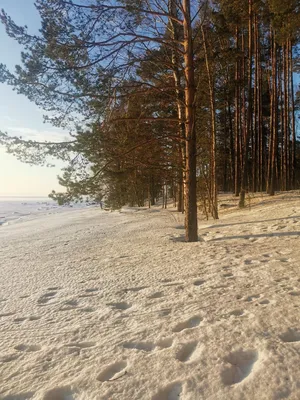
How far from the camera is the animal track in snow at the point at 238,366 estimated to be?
172cm

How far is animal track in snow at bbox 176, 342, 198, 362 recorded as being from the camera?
1.95m

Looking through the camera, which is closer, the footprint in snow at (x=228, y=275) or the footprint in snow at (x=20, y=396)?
the footprint in snow at (x=20, y=396)

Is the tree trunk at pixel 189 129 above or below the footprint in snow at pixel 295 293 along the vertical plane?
above

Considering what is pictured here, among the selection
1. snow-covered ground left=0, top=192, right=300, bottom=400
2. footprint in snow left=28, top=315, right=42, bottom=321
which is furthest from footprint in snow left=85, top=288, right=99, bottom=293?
footprint in snow left=28, top=315, right=42, bottom=321

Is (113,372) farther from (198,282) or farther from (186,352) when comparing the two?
(198,282)

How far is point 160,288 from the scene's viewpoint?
135 inches

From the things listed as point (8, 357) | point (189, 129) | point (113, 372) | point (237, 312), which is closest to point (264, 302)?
point (237, 312)

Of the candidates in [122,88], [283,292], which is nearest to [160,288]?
[283,292]

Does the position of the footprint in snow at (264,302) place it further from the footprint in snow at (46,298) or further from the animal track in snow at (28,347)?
the footprint in snow at (46,298)

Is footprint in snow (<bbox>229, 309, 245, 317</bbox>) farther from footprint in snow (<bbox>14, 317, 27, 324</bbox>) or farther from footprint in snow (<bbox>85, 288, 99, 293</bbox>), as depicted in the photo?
footprint in snow (<bbox>14, 317, 27, 324</bbox>)

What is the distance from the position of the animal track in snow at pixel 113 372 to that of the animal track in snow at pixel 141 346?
0.20m

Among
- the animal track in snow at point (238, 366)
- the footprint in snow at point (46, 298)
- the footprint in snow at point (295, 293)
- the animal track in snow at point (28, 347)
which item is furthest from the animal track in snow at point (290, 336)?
the footprint in snow at point (46, 298)

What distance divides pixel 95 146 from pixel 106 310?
4.05 meters

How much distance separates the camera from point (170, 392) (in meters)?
1.66
